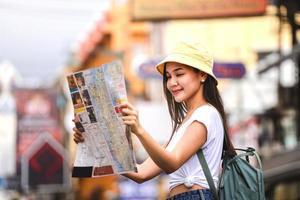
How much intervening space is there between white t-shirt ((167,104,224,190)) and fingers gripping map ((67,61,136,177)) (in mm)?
226

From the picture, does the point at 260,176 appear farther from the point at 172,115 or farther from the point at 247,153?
the point at 172,115

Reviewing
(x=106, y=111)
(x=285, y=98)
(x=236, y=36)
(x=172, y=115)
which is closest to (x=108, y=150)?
(x=106, y=111)

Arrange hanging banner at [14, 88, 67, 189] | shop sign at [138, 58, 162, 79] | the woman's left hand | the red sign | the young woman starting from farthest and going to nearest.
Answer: hanging banner at [14, 88, 67, 189]
the red sign
shop sign at [138, 58, 162, 79]
the young woman
the woman's left hand

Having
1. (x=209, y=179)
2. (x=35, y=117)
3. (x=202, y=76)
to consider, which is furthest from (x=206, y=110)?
(x=35, y=117)

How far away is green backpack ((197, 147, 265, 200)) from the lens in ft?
12.1

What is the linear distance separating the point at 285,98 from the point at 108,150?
12.1 metres

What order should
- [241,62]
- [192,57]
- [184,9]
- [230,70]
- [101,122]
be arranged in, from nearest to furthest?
1. [101,122]
2. [192,57]
3. [184,9]
4. [230,70]
5. [241,62]

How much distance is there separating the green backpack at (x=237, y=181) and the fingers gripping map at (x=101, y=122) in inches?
14.3

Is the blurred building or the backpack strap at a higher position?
the blurred building

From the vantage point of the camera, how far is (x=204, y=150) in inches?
148

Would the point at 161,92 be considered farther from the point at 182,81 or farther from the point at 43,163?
the point at 182,81

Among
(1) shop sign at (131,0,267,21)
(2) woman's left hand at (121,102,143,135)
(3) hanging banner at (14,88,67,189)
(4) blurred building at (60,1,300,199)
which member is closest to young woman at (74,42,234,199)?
(2) woman's left hand at (121,102,143,135)

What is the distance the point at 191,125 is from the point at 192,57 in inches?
12.2

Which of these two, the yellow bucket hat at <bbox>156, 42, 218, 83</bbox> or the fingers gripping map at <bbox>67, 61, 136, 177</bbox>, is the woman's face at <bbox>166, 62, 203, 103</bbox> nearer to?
the yellow bucket hat at <bbox>156, 42, 218, 83</bbox>
